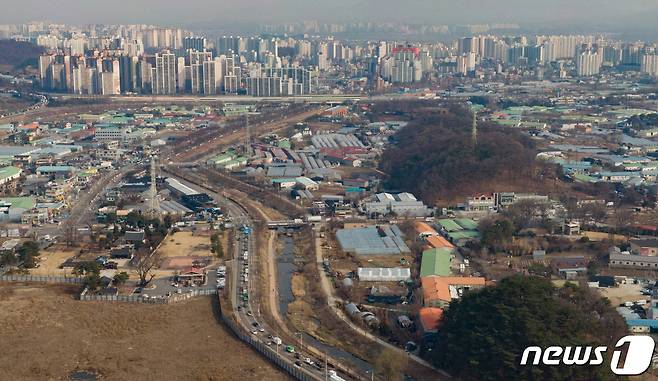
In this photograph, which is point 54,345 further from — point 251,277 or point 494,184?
point 494,184

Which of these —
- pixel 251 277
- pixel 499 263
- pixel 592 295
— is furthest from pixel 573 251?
pixel 251 277

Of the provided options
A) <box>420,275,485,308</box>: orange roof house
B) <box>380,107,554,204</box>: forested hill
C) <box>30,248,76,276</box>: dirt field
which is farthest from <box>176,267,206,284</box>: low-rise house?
<box>380,107,554,204</box>: forested hill

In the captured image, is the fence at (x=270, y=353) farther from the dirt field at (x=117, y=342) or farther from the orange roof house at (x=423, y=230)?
the orange roof house at (x=423, y=230)

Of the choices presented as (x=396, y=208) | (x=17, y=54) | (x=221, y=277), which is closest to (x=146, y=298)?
(x=221, y=277)

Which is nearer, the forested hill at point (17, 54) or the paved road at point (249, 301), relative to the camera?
the paved road at point (249, 301)

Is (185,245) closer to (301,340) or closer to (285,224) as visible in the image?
(285,224)

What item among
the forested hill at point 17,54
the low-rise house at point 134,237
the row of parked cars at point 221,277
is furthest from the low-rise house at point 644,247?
the forested hill at point 17,54
